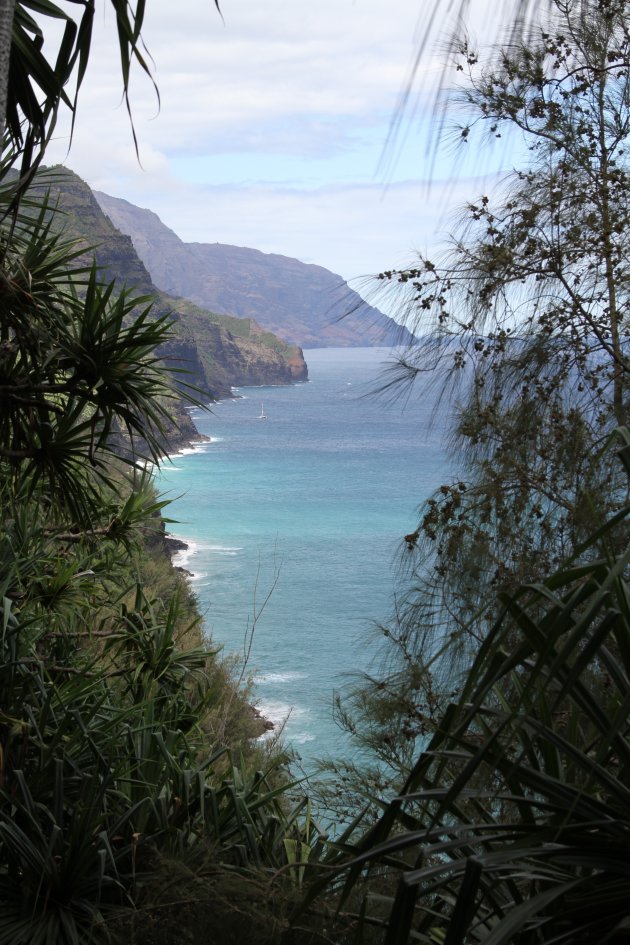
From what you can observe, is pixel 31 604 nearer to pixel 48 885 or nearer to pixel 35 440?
pixel 35 440

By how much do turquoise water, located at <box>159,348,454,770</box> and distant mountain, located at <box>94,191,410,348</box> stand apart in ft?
14.8

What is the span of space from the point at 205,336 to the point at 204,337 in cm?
36

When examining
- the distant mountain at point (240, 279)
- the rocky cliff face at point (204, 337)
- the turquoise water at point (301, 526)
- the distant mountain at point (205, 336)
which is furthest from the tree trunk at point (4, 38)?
the distant mountain at point (240, 279)

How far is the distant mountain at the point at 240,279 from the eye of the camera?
66.1 metres

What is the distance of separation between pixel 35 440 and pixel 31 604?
0.69 m

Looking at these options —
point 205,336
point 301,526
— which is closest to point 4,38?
point 301,526

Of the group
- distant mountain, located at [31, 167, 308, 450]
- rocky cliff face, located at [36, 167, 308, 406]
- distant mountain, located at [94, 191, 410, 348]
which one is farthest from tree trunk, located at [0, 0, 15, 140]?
distant mountain, located at [94, 191, 410, 348]

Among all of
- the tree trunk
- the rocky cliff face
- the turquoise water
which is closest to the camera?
the tree trunk

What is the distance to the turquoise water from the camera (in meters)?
21.8

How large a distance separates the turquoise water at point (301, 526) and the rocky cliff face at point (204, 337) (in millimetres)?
2411

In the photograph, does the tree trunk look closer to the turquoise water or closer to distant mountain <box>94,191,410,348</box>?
the turquoise water

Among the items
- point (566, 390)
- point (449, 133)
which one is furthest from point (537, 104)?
point (566, 390)

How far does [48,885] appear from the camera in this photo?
235cm

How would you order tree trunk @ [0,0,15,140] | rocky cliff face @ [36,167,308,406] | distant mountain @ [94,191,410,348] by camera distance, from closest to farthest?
tree trunk @ [0,0,15,140]
rocky cliff face @ [36,167,308,406]
distant mountain @ [94,191,410,348]
